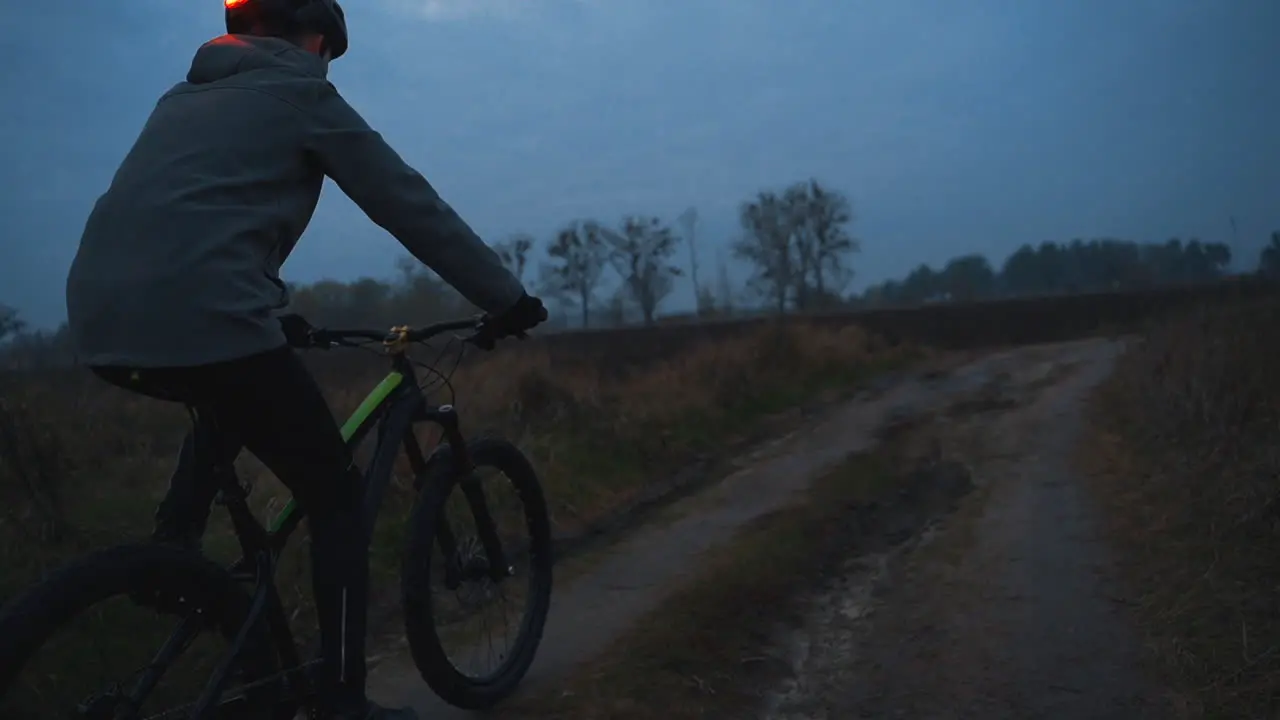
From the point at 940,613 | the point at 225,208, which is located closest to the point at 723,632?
the point at 940,613

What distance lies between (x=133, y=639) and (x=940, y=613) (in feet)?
9.62

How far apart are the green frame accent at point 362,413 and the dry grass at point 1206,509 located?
2509 millimetres

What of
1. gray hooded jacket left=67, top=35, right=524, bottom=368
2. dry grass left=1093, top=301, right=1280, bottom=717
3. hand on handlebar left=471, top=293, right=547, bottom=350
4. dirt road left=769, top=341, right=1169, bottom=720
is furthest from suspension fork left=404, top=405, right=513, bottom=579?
dry grass left=1093, top=301, right=1280, bottom=717

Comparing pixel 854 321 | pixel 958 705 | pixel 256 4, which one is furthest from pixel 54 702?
pixel 854 321

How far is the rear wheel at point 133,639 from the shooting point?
193 cm

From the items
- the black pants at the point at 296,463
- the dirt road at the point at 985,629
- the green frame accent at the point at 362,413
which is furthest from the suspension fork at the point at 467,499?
the dirt road at the point at 985,629

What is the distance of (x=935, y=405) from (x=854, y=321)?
529 inches

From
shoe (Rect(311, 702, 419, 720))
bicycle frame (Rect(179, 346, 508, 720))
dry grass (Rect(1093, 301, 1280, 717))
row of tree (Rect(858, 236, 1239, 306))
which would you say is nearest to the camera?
bicycle frame (Rect(179, 346, 508, 720))

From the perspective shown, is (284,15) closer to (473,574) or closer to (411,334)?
(411,334)

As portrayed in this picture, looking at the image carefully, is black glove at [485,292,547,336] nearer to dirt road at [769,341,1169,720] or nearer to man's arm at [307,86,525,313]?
man's arm at [307,86,525,313]

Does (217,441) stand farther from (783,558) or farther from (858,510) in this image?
(858,510)

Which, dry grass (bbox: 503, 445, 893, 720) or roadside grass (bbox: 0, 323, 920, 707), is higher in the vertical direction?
roadside grass (bbox: 0, 323, 920, 707)

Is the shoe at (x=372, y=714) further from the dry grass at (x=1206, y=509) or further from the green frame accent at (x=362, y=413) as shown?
the dry grass at (x=1206, y=509)

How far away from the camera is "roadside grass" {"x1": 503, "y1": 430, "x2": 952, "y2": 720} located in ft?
10.8
